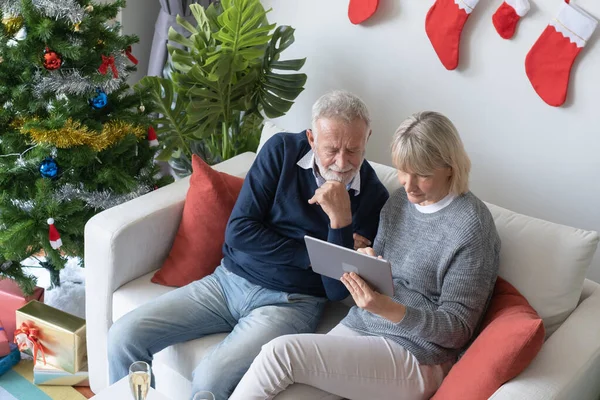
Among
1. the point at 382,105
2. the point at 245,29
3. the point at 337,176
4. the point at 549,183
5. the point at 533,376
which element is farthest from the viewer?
the point at 382,105

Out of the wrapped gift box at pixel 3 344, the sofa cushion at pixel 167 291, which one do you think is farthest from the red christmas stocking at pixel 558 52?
the wrapped gift box at pixel 3 344

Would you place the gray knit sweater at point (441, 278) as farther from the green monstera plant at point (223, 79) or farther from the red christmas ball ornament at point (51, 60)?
the red christmas ball ornament at point (51, 60)

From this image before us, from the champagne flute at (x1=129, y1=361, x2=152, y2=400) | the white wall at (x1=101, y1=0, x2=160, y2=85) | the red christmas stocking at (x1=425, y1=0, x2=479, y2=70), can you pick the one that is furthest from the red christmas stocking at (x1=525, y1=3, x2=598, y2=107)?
the white wall at (x1=101, y1=0, x2=160, y2=85)

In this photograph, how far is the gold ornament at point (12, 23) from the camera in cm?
244

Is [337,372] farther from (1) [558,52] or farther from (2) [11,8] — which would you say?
(2) [11,8]

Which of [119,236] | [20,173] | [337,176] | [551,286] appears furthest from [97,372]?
[551,286]

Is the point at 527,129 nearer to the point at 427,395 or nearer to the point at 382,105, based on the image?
the point at 382,105

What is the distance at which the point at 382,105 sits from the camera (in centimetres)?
310

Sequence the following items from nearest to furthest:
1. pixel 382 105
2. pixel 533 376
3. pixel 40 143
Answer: pixel 533 376 → pixel 40 143 → pixel 382 105

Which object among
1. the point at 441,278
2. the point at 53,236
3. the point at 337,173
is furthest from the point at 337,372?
the point at 53,236

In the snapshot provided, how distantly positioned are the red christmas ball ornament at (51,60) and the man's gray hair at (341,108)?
36.3 inches

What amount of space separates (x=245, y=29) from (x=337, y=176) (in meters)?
0.97

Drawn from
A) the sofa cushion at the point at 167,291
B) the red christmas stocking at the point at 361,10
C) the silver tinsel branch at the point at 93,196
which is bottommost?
the sofa cushion at the point at 167,291

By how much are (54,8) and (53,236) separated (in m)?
0.76
